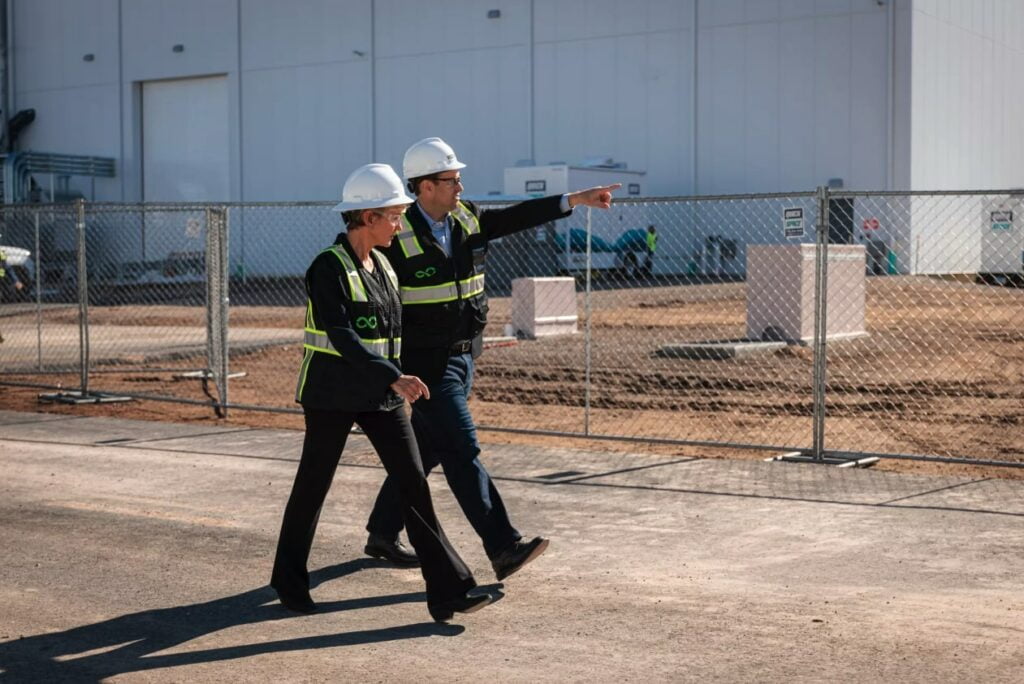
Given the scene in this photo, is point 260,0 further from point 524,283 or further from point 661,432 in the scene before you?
point 661,432

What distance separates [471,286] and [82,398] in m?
8.61

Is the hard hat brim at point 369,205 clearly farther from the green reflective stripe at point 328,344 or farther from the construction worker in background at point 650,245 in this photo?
the construction worker in background at point 650,245

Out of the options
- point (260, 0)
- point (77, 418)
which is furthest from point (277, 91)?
point (77, 418)

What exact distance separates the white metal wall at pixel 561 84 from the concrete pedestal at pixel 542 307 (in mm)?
17666

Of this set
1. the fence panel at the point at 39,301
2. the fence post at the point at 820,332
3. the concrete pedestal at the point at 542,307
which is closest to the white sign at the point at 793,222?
the fence post at the point at 820,332

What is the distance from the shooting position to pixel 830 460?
10148mm

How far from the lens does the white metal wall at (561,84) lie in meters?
37.1

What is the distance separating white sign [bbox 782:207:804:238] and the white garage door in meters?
39.5

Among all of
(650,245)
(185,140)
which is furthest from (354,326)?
(185,140)

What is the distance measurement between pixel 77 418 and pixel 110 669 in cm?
783

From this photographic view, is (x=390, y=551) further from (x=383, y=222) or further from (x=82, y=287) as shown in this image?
(x=82, y=287)

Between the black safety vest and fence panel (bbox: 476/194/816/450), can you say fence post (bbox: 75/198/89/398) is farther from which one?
the black safety vest

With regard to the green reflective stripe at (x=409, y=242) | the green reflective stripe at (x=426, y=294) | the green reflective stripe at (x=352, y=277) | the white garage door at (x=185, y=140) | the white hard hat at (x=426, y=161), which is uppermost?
the white garage door at (x=185, y=140)

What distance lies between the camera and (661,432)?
1271 cm
